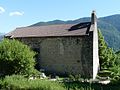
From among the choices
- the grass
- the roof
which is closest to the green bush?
the grass

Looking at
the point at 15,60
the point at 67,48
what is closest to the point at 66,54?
the point at 67,48

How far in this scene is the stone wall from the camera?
47.7 metres

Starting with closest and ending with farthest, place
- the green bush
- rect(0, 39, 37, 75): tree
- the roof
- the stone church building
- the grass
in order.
Answer: the grass < the green bush < rect(0, 39, 37, 75): tree < the stone church building < the roof

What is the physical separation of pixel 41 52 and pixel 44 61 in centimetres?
164

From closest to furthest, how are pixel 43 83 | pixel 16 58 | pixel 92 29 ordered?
pixel 43 83
pixel 16 58
pixel 92 29

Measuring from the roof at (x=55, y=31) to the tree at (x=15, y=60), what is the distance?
16796mm

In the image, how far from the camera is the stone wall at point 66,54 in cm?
4772

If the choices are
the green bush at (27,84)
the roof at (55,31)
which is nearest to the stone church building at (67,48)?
the roof at (55,31)

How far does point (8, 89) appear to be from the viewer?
26.5m

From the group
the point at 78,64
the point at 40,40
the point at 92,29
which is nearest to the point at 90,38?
the point at 92,29

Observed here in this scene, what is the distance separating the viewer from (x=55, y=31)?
A: 2036 inches

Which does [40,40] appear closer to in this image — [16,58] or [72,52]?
[72,52]

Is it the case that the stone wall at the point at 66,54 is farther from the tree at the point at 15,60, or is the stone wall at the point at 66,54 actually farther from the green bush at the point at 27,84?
the green bush at the point at 27,84

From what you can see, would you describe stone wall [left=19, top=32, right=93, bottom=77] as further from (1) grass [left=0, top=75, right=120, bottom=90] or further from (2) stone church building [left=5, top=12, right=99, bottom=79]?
(1) grass [left=0, top=75, right=120, bottom=90]
